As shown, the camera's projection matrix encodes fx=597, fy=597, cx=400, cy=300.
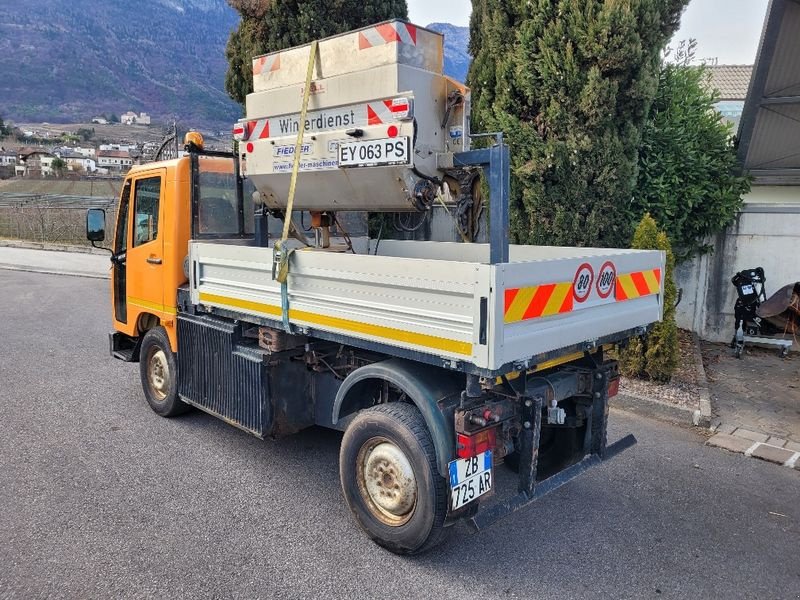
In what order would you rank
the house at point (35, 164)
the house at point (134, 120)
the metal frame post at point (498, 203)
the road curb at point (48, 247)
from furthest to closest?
the house at point (134, 120)
the house at point (35, 164)
the road curb at point (48, 247)
the metal frame post at point (498, 203)

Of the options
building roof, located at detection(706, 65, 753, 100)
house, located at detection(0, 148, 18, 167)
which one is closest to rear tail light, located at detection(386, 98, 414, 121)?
building roof, located at detection(706, 65, 753, 100)

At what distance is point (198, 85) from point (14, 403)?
184 metres

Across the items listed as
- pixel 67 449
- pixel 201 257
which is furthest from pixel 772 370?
pixel 67 449

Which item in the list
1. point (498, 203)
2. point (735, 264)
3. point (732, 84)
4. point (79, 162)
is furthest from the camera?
point (79, 162)

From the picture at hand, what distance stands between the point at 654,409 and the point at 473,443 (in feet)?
11.3

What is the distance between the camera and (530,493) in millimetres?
3373

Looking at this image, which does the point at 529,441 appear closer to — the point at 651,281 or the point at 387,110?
the point at 651,281

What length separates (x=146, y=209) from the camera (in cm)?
541

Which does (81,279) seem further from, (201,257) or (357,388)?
(357,388)

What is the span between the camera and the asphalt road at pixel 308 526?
3.14 metres

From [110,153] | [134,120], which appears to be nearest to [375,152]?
[110,153]

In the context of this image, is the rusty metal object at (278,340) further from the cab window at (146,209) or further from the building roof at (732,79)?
the building roof at (732,79)

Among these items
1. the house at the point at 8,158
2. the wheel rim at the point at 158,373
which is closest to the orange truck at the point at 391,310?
the wheel rim at the point at 158,373

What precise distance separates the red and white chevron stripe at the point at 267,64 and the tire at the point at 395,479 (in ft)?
8.36
